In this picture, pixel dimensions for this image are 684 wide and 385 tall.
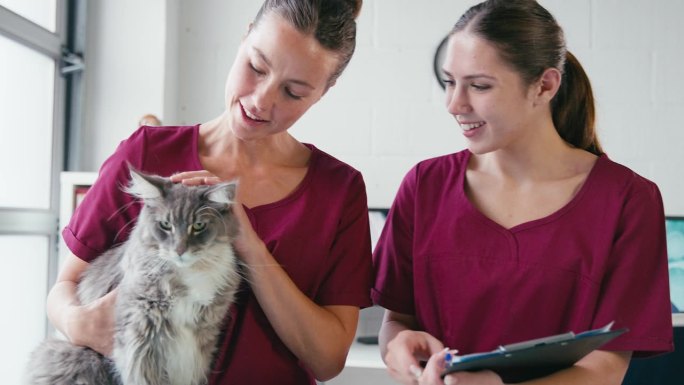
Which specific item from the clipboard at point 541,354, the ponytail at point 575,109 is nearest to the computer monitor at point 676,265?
the ponytail at point 575,109

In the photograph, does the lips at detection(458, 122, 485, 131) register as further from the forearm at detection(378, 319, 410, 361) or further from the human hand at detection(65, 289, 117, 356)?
the human hand at detection(65, 289, 117, 356)

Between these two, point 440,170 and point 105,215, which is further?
point 440,170

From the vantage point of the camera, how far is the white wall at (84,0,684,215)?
3338mm

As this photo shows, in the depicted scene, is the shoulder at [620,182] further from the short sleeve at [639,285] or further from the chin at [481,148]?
the chin at [481,148]

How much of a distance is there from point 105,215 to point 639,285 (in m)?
1.09

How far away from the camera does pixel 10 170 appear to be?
10.0 feet

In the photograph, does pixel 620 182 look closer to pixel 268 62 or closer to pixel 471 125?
pixel 471 125

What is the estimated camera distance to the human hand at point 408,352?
1.35 meters

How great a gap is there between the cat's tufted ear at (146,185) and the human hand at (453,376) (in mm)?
600

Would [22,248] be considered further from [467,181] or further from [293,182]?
[467,181]

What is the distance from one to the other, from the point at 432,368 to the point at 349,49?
2.27ft

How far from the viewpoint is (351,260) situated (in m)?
1.49

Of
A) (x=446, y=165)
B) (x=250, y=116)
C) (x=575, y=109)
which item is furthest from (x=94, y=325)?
(x=575, y=109)

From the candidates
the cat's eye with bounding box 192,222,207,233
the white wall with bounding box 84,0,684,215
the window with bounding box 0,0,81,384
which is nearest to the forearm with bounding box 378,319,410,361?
the cat's eye with bounding box 192,222,207,233
